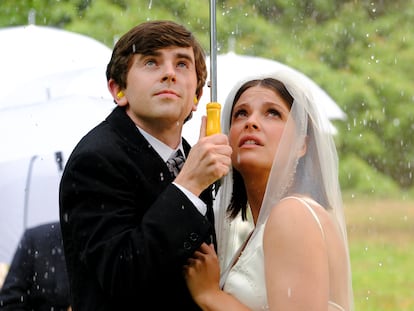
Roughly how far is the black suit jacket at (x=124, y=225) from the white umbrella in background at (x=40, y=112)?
9.48 ft

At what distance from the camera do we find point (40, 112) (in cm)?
741

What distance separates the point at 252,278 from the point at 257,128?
51 cm

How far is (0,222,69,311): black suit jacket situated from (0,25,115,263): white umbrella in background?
51 cm

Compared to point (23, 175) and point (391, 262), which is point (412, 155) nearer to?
point (391, 262)

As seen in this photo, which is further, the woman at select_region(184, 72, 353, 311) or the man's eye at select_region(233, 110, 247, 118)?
the man's eye at select_region(233, 110, 247, 118)

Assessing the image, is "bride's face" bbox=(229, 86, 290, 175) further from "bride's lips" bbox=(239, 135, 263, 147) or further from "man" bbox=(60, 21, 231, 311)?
"man" bbox=(60, 21, 231, 311)

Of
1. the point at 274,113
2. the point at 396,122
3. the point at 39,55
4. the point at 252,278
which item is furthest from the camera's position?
the point at 396,122

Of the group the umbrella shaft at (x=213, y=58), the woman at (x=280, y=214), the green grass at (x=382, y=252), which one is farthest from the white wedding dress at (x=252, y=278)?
the green grass at (x=382, y=252)

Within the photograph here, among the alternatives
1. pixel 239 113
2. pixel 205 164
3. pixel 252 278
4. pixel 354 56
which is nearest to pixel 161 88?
pixel 205 164

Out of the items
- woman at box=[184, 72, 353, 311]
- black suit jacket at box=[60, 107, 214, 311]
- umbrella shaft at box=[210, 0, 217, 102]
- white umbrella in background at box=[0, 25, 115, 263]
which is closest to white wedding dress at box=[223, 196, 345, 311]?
woman at box=[184, 72, 353, 311]

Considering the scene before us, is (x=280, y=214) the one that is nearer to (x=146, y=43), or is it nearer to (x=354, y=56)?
(x=146, y=43)

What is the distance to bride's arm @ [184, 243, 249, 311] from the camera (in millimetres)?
3811

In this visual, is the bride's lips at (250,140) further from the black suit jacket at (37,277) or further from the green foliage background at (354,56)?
the green foliage background at (354,56)

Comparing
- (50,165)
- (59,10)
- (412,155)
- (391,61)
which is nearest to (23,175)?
(50,165)
